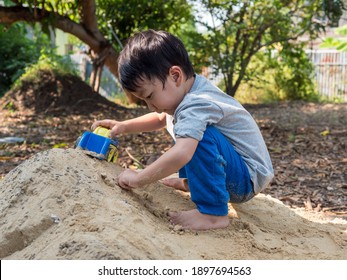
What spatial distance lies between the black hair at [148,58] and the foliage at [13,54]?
9.71m

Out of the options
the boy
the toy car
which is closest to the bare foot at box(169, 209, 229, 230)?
the boy

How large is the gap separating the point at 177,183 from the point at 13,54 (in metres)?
10.7

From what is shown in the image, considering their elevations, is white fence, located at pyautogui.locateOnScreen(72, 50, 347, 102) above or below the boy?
below

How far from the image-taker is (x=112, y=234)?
2162 millimetres

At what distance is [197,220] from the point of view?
9.10 feet

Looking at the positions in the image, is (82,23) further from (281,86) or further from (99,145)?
(99,145)

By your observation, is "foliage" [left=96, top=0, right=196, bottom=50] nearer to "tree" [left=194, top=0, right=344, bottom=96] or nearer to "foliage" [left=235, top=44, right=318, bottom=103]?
"tree" [left=194, top=0, right=344, bottom=96]

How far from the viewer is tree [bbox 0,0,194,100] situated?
8.55 metres

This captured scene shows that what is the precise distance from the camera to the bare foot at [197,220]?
2.76 meters

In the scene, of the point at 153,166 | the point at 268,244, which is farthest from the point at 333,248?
the point at 153,166

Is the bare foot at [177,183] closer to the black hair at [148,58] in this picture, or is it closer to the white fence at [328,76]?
the black hair at [148,58]

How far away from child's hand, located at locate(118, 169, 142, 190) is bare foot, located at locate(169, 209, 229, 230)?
0.26 m

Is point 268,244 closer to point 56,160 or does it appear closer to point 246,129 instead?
point 246,129

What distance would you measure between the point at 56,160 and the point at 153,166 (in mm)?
505
